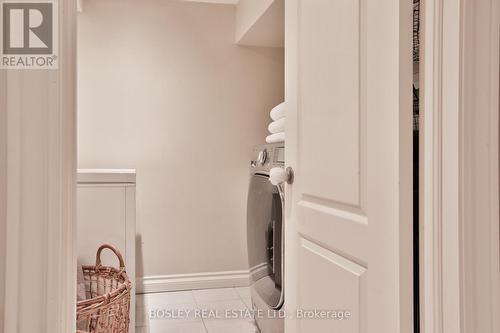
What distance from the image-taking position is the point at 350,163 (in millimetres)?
1055

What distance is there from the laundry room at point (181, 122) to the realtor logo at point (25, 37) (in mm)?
2426

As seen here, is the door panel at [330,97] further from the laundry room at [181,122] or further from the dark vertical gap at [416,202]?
the laundry room at [181,122]

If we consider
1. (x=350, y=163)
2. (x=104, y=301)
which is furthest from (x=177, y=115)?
(x=350, y=163)

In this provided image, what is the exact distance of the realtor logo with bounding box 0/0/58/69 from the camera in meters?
0.54

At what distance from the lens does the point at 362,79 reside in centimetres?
100

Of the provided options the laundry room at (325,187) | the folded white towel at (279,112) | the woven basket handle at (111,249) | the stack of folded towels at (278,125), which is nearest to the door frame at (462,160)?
the laundry room at (325,187)

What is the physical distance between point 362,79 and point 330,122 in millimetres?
186

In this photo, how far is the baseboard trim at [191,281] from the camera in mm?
3139

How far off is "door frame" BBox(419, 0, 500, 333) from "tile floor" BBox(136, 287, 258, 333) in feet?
5.91

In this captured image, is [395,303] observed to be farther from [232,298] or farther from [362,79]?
[232,298]

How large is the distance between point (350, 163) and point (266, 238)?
3.54 ft

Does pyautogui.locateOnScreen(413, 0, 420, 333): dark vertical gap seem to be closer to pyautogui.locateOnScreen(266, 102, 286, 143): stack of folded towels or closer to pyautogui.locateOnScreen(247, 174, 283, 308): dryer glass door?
pyautogui.locateOnScreen(247, 174, 283, 308): dryer glass door

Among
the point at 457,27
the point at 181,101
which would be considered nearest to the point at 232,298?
the point at 181,101

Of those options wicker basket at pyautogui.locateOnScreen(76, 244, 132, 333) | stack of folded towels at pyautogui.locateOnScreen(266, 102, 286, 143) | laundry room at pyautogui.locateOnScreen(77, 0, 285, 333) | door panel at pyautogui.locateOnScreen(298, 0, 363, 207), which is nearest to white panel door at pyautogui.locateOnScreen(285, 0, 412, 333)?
door panel at pyautogui.locateOnScreen(298, 0, 363, 207)
